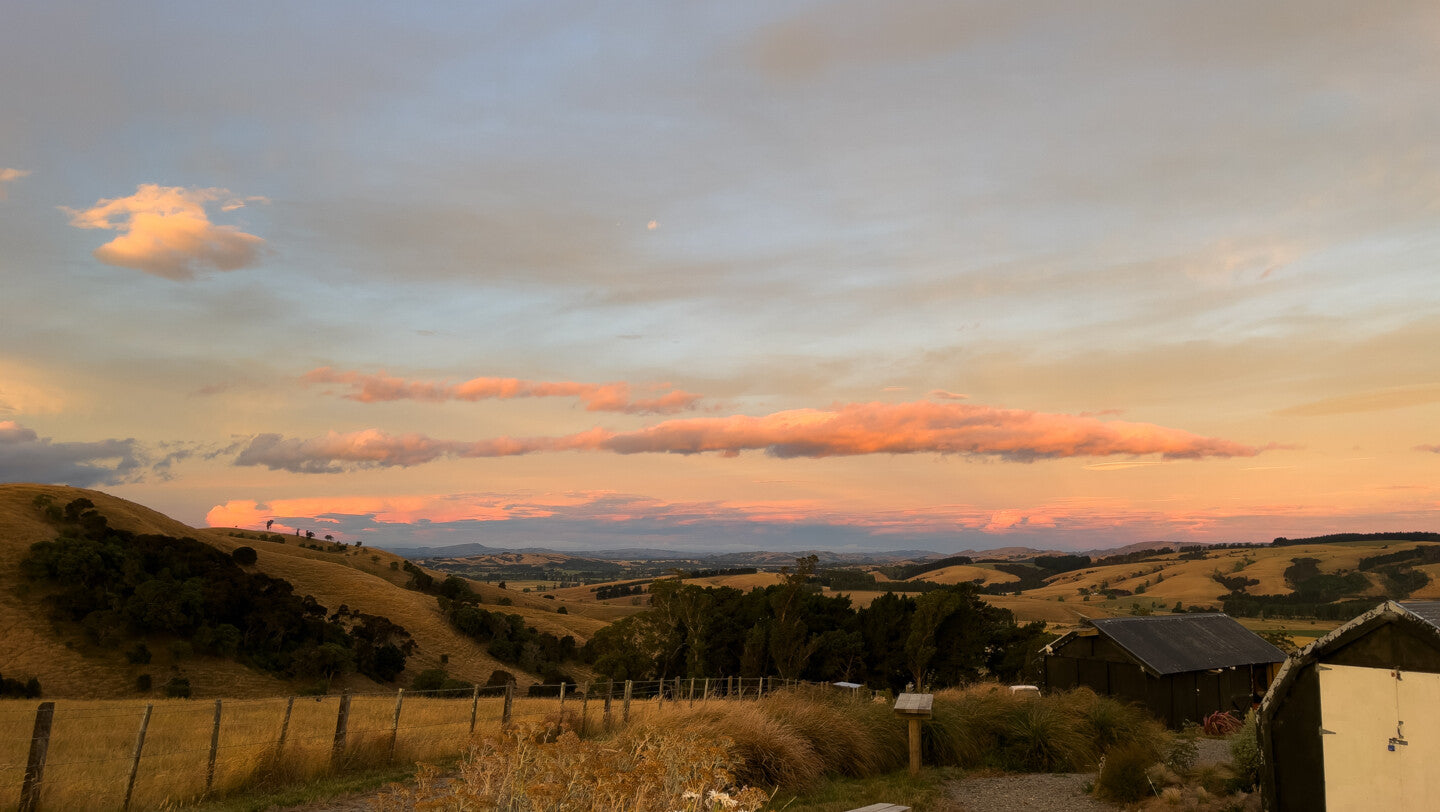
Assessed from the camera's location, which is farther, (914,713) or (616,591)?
(616,591)

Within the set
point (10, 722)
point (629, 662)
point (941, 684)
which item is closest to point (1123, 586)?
point (941, 684)

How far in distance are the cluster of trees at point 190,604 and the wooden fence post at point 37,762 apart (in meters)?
33.6

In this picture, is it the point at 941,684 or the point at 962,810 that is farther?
the point at 941,684

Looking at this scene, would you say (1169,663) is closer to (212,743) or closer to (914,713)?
(914,713)

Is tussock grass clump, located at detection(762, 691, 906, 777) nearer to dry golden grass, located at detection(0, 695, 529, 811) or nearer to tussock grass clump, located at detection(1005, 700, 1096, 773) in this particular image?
tussock grass clump, located at detection(1005, 700, 1096, 773)

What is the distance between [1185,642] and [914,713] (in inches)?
763

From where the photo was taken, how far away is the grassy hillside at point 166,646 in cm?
3488

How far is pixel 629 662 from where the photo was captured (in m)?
38.0

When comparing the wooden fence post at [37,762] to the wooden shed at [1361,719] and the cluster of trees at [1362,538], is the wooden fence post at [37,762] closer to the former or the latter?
the wooden shed at [1361,719]

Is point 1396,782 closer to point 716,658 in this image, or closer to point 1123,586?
point 716,658

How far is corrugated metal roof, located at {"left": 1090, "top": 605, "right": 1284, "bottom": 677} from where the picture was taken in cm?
2656

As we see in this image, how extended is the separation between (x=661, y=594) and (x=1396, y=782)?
31.1 m

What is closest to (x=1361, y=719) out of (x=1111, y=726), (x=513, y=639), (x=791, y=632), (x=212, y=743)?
(x=1111, y=726)

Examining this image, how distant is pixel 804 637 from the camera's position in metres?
Result: 36.5
